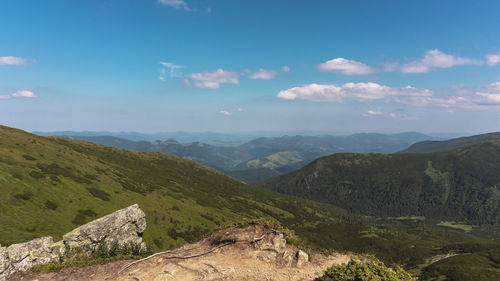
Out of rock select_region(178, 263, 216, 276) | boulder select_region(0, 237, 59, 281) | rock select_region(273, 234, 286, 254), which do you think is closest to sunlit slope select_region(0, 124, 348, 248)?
rock select_region(273, 234, 286, 254)

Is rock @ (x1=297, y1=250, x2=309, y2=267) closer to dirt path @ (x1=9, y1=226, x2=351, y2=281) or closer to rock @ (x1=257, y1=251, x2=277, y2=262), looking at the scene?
dirt path @ (x1=9, y1=226, x2=351, y2=281)

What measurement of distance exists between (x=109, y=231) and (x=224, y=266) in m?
25.5

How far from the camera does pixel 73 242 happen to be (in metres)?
27.7

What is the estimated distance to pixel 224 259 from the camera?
19938 millimetres

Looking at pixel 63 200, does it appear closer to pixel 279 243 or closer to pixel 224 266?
pixel 224 266

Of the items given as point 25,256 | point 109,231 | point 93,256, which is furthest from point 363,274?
point 109,231

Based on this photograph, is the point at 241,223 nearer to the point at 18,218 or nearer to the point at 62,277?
the point at 62,277

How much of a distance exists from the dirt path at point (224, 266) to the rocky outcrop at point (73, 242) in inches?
104

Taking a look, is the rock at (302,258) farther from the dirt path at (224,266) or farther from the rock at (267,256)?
the rock at (267,256)

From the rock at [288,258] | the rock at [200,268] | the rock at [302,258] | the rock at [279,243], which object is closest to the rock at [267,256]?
the rock at [279,243]

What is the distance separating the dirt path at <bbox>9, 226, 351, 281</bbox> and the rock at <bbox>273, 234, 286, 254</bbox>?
88mm

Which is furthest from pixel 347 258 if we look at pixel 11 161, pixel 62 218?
pixel 11 161

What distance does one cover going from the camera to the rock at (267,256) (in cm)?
1983

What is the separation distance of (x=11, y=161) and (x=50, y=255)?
10467 centimetres
